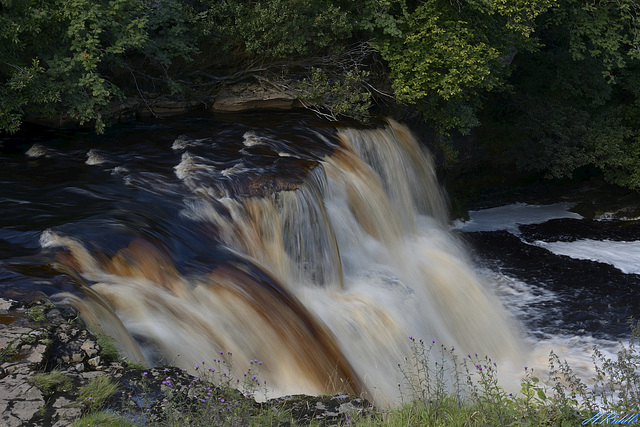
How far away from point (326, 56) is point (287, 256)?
668 cm

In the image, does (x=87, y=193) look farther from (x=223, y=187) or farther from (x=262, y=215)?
(x=262, y=215)

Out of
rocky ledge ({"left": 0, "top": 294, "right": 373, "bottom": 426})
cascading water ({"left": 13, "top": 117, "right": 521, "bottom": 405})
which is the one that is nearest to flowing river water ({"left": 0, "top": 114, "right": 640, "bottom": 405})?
cascading water ({"left": 13, "top": 117, "right": 521, "bottom": 405})

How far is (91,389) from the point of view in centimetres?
448

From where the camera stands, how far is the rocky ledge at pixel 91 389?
4227mm

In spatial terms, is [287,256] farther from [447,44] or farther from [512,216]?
[512,216]

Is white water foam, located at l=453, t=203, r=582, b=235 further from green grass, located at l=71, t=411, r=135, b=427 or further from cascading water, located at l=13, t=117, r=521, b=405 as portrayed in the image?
green grass, located at l=71, t=411, r=135, b=427

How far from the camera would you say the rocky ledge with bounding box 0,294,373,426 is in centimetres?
423

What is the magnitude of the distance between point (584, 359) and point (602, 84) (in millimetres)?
9993

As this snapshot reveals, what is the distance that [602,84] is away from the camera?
16547 mm

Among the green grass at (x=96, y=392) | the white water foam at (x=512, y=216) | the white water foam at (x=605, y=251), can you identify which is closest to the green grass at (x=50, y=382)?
the green grass at (x=96, y=392)

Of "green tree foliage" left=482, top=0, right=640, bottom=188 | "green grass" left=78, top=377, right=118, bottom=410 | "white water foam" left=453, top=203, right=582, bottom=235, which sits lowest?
"white water foam" left=453, top=203, right=582, bottom=235

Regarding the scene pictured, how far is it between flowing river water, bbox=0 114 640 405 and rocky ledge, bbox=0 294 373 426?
455 mm

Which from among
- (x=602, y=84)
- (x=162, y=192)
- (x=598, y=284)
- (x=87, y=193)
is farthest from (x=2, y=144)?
(x=602, y=84)

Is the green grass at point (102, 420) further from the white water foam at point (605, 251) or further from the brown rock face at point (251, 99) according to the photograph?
the white water foam at point (605, 251)
